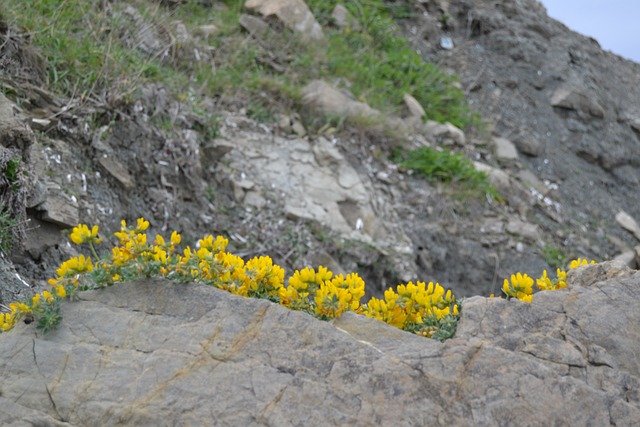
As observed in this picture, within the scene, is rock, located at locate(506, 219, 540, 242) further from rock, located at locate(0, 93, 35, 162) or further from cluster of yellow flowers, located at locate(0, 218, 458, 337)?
rock, located at locate(0, 93, 35, 162)

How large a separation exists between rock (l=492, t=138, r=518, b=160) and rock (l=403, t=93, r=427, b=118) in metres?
1.02

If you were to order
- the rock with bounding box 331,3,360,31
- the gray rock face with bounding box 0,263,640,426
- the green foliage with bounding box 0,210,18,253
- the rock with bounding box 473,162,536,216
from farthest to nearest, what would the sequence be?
1. the rock with bounding box 331,3,360,31
2. the rock with bounding box 473,162,536,216
3. the green foliage with bounding box 0,210,18,253
4. the gray rock face with bounding box 0,263,640,426

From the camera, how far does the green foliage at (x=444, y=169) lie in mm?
7466

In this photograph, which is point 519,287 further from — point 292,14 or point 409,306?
point 292,14

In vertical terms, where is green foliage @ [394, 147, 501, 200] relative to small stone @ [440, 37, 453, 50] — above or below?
above

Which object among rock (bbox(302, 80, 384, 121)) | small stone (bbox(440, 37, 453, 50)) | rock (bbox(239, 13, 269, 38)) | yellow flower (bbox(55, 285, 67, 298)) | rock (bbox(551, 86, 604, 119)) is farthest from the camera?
small stone (bbox(440, 37, 453, 50))

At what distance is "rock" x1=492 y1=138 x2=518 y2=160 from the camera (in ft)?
29.1

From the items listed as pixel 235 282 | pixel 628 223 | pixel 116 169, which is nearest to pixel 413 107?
pixel 628 223

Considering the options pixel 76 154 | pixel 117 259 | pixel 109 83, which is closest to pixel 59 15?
pixel 109 83

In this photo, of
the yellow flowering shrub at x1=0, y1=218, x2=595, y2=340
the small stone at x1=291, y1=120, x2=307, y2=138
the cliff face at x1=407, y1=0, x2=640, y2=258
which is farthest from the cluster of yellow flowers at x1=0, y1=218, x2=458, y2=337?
the cliff face at x1=407, y1=0, x2=640, y2=258

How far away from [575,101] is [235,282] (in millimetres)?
8217

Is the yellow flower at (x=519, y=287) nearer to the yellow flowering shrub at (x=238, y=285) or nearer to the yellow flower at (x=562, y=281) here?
the yellow flowering shrub at (x=238, y=285)

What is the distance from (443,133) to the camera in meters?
8.30

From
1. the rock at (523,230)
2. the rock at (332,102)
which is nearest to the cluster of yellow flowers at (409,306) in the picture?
the rock at (332,102)
